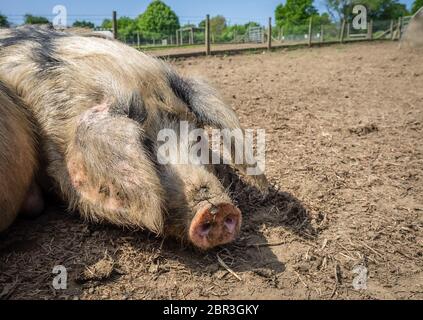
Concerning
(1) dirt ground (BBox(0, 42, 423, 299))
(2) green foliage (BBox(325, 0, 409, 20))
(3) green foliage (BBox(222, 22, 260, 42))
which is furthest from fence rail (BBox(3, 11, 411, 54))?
(1) dirt ground (BBox(0, 42, 423, 299))

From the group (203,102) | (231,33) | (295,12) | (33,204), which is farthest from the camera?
(295,12)

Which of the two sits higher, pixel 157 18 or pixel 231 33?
pixel 157 18

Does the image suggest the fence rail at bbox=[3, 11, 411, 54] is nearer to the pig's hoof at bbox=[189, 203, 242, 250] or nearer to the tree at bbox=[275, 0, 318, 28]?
the tree at bbox=[275, 0, 318, 28]

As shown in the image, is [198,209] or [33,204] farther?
[33,204]

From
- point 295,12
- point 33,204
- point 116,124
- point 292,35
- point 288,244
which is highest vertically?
point 295,12

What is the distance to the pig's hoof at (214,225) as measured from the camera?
1.84 metres

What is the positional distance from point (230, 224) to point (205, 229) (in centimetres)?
13

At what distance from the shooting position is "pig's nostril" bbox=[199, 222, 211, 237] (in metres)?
1.88

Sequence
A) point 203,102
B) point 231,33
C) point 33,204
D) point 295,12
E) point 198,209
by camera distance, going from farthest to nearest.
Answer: point 295,12 < point 231,33 < point 203,102 < point 33,204 < point 198,209

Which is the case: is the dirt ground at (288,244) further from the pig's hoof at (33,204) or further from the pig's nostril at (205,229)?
the pig's nostril at (205,229)

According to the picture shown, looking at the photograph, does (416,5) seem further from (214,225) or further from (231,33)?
(214,225)

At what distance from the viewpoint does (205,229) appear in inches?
74.5

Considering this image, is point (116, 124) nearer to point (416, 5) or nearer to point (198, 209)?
point (198, 209)

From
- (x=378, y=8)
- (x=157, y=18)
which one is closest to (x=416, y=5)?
(x=378, y=8)
